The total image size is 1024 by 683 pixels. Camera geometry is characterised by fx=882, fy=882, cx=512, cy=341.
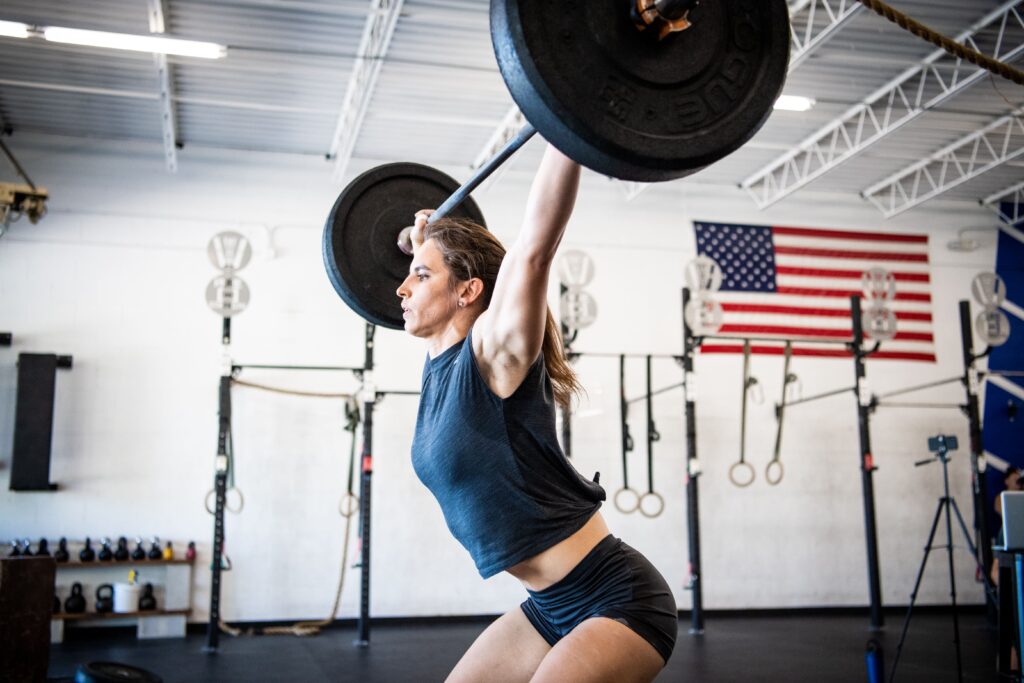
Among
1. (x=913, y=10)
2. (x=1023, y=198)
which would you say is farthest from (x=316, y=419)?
(x=1023, y=198)

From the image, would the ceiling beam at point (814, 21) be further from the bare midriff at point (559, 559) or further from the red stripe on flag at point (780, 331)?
the bare midriff at point (559, 559)

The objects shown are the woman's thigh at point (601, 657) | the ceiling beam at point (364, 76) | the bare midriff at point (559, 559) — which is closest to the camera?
the woman's thigh at point (601, 657)

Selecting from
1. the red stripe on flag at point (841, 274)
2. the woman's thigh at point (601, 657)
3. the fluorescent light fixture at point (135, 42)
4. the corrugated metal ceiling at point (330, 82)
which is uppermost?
the corrugated metal ceiling at point (330, 82)

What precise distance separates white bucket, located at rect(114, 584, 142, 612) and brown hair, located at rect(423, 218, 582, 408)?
509 centimetres

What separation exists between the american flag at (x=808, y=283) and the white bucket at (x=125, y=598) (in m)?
4.87

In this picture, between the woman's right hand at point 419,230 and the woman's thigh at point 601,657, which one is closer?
the woman's thigh at point 601,657

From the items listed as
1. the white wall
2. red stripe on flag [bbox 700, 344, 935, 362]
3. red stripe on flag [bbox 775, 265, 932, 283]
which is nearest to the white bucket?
the white wall

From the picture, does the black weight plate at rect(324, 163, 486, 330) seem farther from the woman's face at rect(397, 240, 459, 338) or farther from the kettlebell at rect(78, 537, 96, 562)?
the kettlebell at rect(78, 537, 96, 562)

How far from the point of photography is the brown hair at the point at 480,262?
1863mm

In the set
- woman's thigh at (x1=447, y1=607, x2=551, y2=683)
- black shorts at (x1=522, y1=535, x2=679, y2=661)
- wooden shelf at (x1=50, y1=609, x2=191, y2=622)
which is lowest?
wooden shelf at (x1=50, y1=609, x2=191, y2=622)

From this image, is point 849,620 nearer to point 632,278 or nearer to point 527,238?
point 632,278

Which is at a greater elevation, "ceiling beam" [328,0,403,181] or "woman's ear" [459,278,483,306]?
"ceiling beam" [328,0,403,181]

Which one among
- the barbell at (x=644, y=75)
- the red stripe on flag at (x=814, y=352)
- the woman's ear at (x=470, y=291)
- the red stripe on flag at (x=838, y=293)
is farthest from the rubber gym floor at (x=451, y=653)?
the barbell at (x=644, y=75)

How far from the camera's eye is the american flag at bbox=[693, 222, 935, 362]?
788 centimetres
